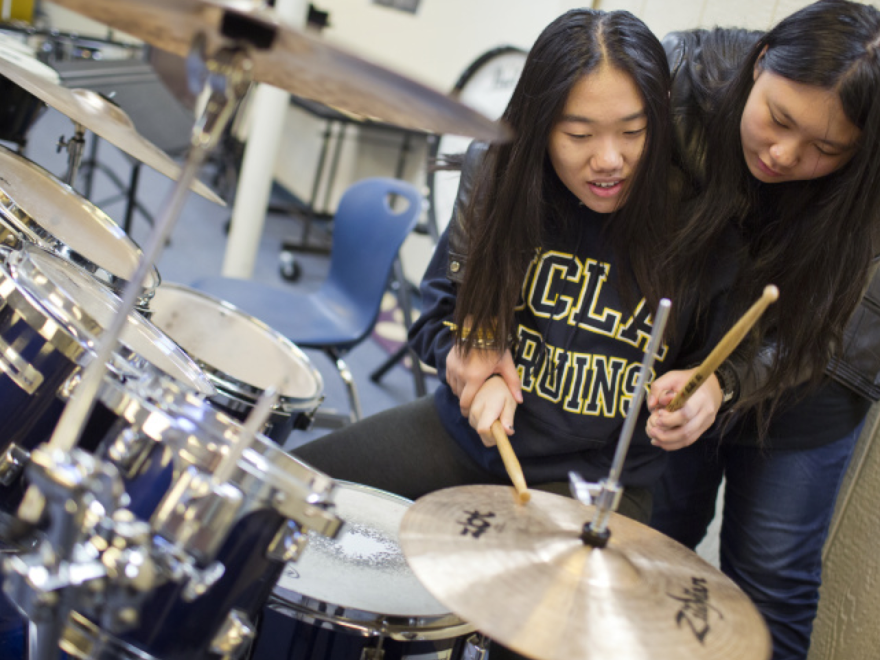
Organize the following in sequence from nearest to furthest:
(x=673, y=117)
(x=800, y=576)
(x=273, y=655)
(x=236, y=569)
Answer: (x=236, y=569)
(x=273, y=655)
(x=673, y=117)
(x=800, y=576)

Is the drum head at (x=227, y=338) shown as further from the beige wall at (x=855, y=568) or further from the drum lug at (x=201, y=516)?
the beige wall at (x=855, y=568)

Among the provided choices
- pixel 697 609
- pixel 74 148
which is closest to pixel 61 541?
pixel 697 609

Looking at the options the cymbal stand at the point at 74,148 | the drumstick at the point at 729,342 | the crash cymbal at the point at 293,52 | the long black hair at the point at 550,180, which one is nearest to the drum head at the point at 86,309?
the crash cymbal at the point at 293,52

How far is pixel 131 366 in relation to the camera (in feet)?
3.44

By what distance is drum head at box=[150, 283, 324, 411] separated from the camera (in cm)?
194

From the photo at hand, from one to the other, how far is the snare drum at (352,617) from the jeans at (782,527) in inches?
25.8

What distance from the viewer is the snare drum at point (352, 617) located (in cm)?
113

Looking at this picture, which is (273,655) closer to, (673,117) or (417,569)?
(417,569)

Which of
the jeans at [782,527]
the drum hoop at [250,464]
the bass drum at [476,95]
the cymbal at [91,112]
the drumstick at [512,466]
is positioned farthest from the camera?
the bass drum at [476,95]

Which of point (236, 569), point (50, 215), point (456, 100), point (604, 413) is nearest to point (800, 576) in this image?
point (604, 413)

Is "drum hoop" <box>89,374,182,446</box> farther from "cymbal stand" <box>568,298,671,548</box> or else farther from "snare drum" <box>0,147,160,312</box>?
"snare drum" <box>0,147,160,312</box>

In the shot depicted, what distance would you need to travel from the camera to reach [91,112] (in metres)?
1.49

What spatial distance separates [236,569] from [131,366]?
0.90ft

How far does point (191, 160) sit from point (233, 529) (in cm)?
38
